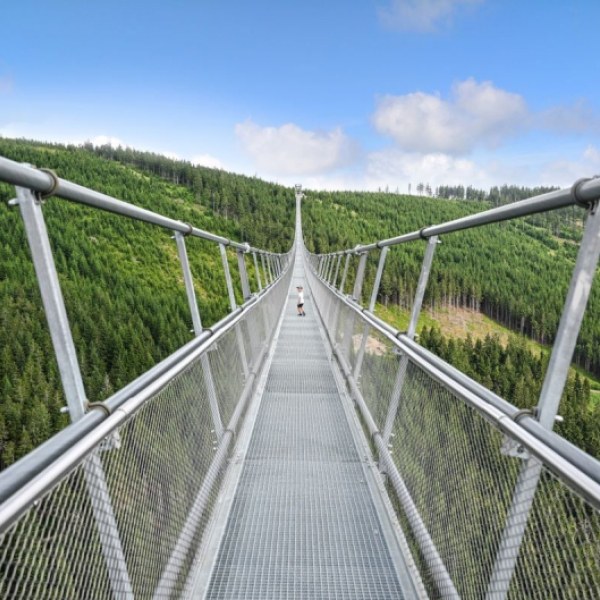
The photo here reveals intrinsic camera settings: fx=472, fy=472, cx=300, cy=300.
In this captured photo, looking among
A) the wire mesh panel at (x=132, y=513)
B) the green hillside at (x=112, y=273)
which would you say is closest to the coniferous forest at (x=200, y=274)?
the green hillside at (x=112, y=273)

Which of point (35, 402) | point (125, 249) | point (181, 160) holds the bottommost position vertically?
point (35, 402)

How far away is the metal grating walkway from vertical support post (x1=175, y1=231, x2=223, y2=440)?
0.50 m

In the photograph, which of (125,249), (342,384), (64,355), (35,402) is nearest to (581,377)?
(35,402)

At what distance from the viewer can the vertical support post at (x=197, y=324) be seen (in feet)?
7.84

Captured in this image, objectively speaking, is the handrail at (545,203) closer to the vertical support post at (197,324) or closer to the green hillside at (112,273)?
the vertical support post at (197,324)

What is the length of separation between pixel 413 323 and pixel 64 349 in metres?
1.94

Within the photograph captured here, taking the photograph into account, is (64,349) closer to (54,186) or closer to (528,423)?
(54,186)

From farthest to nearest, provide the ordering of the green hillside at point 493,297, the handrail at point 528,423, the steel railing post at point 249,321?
the green hillside at point 493,297 → the steel railing post at point 249,321 → the handrail at point 528,423

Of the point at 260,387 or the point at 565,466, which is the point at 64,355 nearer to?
the point at 565,466

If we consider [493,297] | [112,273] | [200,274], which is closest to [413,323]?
[493,297]

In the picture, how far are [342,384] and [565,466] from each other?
4.18m

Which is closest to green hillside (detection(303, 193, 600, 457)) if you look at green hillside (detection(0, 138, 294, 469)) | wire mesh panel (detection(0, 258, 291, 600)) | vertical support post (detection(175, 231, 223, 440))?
green hillside (detection(0, 138, 294, 469))

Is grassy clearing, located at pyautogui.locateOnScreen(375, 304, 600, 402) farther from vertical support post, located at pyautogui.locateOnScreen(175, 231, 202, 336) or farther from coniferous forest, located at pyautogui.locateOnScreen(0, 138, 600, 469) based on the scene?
vertical support post, located at pyautogui.locateOnScreen(175, 231, 202, 336)

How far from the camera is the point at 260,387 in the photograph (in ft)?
16.5
